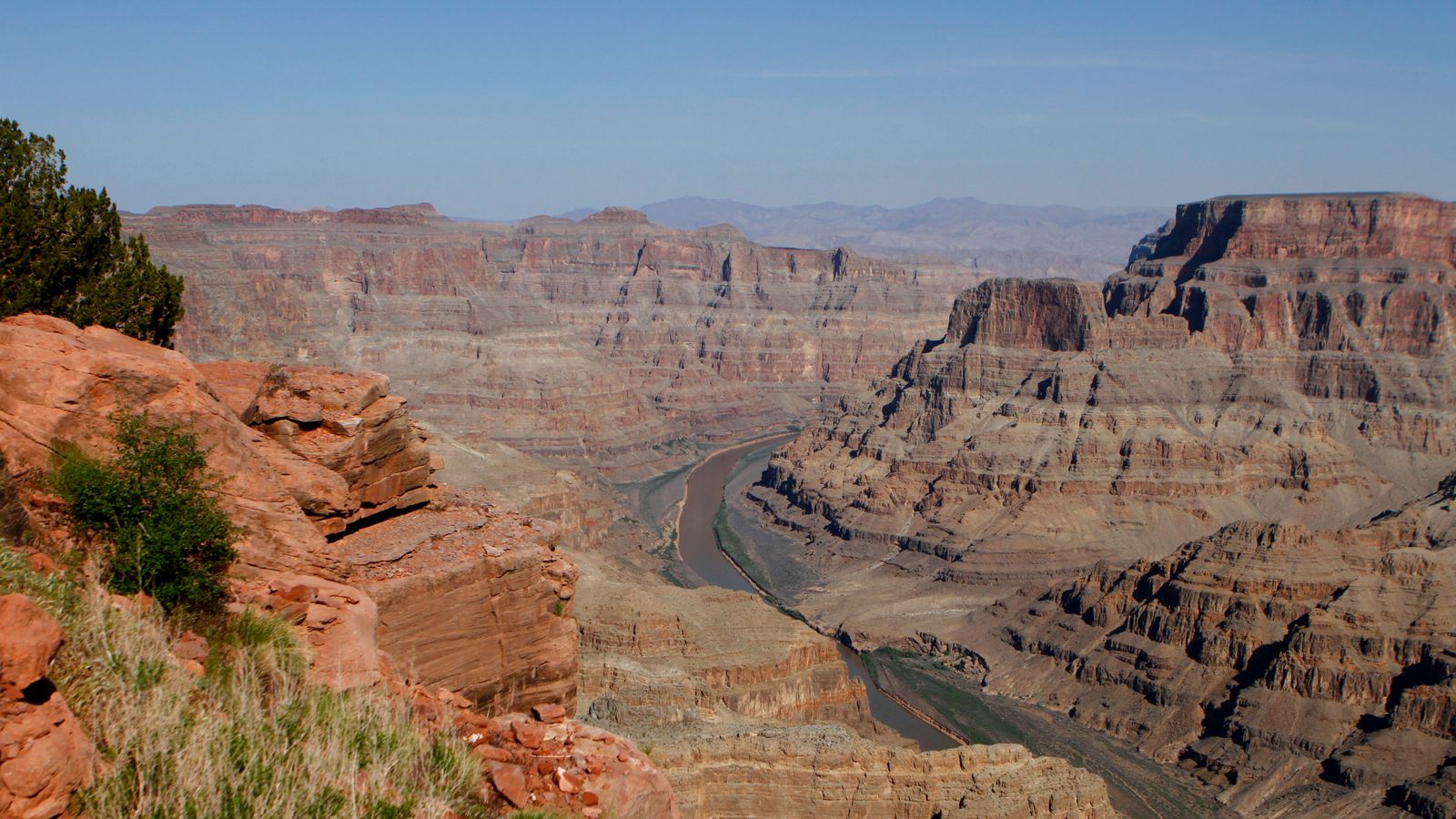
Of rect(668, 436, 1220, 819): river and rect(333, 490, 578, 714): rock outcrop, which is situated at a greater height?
rect(333, 490, 578, 714): rock outcrop

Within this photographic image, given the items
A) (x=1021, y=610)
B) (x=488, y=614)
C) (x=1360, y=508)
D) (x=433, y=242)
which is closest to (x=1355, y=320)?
(x=1360, y=508)

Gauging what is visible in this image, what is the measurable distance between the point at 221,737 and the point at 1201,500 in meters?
104

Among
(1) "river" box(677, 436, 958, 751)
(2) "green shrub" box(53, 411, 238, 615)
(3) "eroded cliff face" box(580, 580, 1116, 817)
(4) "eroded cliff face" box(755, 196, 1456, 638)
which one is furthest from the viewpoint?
(4) "eroded cliff face" box(755, 196, 1456, 638)

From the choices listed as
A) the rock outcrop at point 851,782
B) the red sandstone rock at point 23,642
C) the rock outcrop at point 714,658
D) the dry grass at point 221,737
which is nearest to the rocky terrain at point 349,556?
the red sandstone rock at point 23,642

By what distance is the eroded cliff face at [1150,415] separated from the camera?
100 meters

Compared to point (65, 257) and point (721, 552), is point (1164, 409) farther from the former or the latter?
point (65, 257)

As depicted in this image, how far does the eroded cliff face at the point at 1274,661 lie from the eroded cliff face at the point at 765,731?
16952mm

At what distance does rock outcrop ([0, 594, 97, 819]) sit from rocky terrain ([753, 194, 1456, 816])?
54185 millimetres

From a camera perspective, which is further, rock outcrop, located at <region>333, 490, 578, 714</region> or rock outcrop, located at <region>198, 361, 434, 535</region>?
rock outcrop, located at <region>198, 361, 434, 535</region>

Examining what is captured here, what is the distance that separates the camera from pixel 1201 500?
10475cm

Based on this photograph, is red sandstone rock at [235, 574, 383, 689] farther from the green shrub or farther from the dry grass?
the dry grass

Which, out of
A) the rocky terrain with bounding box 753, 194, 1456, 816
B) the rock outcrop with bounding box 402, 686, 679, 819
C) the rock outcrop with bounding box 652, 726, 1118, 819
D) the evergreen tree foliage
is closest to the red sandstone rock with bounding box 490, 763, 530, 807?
the rock outcrop with bounding box 402, 686, 679, 819

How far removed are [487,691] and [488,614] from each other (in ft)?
4.01

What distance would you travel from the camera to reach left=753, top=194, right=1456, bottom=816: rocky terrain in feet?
198
